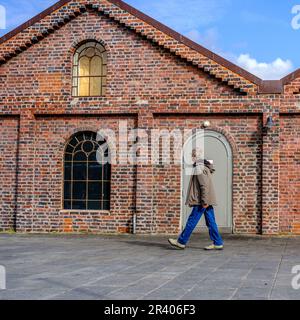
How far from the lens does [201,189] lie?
34.6 ft

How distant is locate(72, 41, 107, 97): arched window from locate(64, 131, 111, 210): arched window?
117cm

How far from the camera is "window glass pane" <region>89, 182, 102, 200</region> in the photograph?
49.8ft

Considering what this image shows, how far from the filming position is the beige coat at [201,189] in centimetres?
1049

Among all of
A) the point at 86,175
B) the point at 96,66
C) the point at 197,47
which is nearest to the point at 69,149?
the point at 86,175

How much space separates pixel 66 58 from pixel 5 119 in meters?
2.31

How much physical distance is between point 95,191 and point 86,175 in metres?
0.48

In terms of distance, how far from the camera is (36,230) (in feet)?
50.1

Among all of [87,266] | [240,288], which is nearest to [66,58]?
[87,266]

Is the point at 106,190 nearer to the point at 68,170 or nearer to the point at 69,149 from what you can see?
the point at 68,170

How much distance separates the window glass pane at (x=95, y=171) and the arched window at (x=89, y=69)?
186cm
